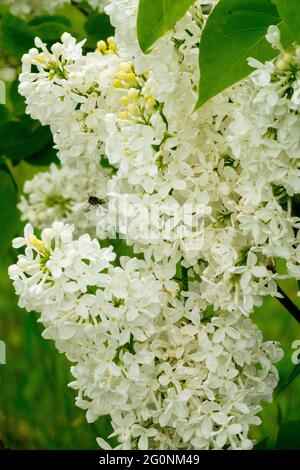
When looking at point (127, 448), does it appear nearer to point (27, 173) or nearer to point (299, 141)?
point (299, 141)

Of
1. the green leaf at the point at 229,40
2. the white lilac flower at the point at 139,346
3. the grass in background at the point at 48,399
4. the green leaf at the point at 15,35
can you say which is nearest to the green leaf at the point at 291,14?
the green leaf at the point at 229,40

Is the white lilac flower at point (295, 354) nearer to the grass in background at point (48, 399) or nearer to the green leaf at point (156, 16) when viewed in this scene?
the green leaf at point (156, 16)

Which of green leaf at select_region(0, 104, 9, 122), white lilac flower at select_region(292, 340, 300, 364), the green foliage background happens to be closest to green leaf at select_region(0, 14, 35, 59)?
the green foliage background

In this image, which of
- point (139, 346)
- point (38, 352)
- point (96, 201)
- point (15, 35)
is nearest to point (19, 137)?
point (15, 35)

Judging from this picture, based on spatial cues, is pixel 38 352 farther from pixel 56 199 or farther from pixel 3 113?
pixel 3 113

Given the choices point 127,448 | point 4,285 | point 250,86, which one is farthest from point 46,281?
point 4,285

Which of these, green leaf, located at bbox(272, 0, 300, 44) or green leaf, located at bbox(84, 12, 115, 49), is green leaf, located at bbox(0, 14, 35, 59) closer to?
green leaf, located at bbox(84, 12, 115, 49)
